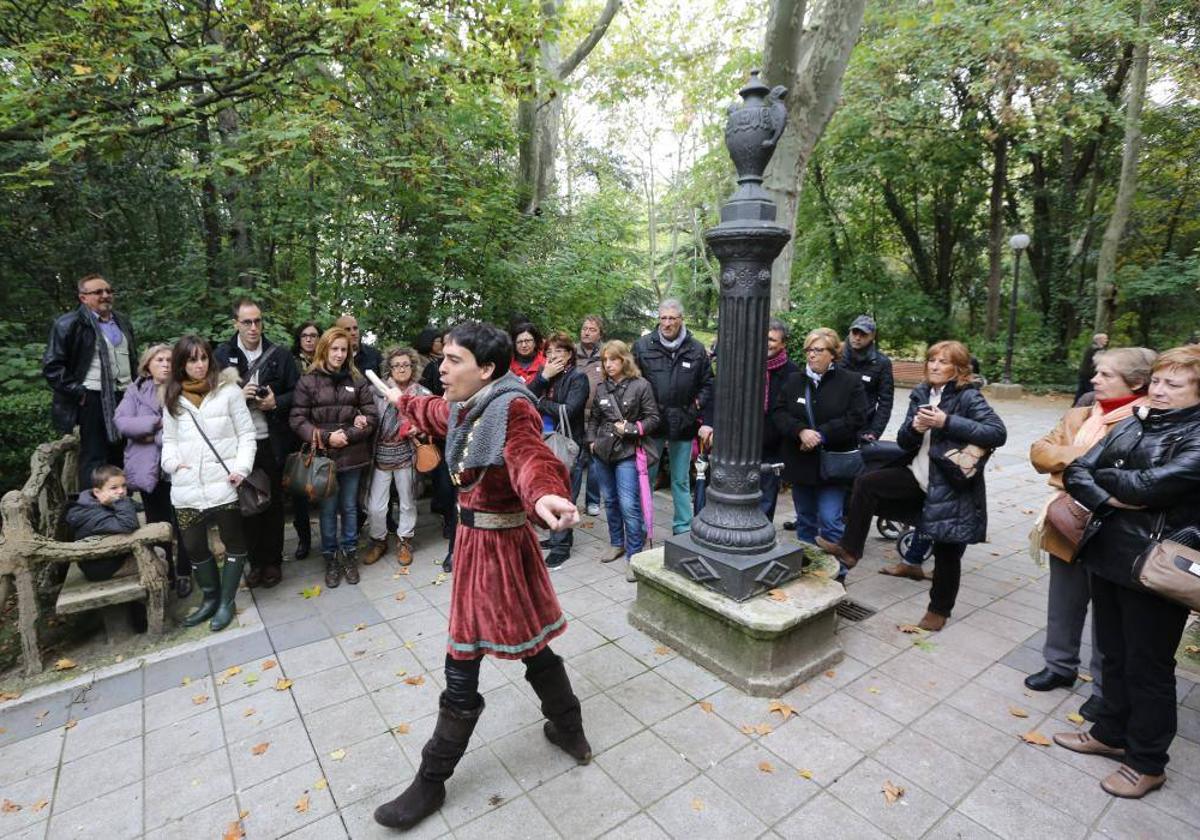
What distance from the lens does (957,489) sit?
11.9 feet

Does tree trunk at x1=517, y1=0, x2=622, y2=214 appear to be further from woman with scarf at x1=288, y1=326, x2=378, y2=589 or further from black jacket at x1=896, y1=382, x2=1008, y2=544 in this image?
black jacket at x1=896, y1=382, x2=1008, y2=544

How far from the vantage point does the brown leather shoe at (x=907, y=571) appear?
15.6ft

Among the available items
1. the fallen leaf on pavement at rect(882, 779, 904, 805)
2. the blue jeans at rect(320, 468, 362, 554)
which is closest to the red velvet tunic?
the fallen leaf on pavement at rect(882, 779, 904, 805)

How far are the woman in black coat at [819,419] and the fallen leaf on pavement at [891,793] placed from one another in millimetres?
1908

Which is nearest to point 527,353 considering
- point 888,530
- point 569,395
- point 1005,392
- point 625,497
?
point 569,395

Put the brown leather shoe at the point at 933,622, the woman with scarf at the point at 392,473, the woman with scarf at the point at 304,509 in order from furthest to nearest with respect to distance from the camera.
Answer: the woman with scarf at the point at 304,509, the woman with scarf at the point at 392,473, the brown leather shoe at the point at 933,622

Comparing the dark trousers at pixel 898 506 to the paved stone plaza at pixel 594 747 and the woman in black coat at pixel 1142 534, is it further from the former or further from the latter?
the woman in black coat at pixel 1142 534

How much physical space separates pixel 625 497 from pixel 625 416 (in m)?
0.67

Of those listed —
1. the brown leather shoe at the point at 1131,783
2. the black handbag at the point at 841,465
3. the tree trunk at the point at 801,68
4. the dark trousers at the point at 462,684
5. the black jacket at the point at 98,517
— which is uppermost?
the tree trunk at the point at 801,68

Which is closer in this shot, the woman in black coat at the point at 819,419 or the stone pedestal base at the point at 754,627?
the stone pedestal base at the point at 754,627

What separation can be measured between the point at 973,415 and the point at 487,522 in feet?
9.76

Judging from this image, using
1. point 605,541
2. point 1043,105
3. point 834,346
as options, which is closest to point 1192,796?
point 834,346

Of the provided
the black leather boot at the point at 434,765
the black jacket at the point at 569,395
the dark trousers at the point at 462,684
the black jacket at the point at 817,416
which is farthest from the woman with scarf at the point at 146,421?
the black jacket at the point at 817,416

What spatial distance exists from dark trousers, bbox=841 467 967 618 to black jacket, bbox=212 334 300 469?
439 centimetres
